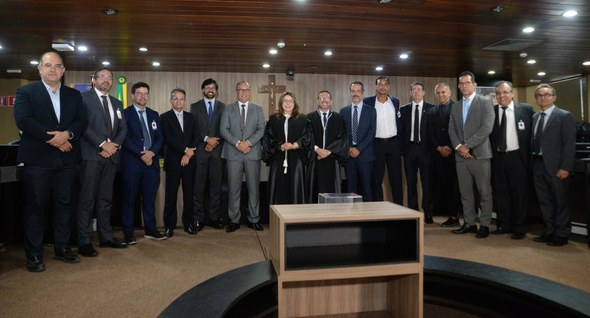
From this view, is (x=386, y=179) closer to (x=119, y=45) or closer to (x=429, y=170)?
(x=429, y=170)

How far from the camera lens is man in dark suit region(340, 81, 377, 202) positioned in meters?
4.63

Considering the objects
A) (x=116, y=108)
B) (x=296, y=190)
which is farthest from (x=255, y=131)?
(x=116, y=108)

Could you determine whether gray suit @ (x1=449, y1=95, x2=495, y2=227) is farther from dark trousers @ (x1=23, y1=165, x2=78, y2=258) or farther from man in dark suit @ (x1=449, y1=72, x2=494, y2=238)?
dark trousers @ (x1=23, y1=165, x2=78, y2=258)

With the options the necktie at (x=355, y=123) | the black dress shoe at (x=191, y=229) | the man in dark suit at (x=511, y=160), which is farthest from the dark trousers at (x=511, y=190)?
the black dress shoe at (x=191, y=229)

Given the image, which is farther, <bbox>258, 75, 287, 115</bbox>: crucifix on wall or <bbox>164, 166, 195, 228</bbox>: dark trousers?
<bbox>258, 75, 287, 115</bbox>: crucifix on wall

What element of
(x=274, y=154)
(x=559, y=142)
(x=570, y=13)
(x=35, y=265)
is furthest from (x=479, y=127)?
(x=35, y=265)

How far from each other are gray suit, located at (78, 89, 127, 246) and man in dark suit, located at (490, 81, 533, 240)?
4.06 metres

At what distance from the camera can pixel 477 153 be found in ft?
13.7

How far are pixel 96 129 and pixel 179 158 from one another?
1.05m

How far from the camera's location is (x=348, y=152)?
4574 mm

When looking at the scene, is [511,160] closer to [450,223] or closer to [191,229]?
[450,223]

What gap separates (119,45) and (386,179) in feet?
15.0

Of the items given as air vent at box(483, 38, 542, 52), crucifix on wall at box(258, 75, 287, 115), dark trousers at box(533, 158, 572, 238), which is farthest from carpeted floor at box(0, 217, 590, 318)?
crucifix on wall at box(258, 75, 287, 115)

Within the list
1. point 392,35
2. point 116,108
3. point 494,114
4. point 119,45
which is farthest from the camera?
point 119,45
